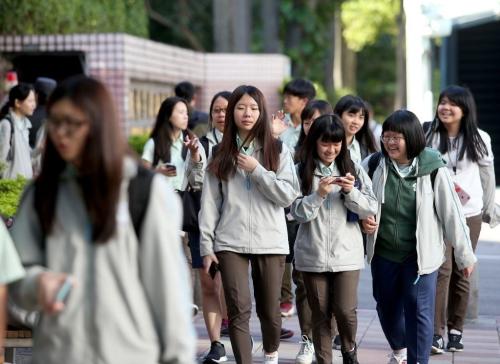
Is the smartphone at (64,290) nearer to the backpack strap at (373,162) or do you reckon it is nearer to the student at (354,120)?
the backpack strap at (373,162)

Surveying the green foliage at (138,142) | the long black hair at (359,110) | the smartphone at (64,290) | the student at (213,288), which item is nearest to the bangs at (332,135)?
the student at (213,288)

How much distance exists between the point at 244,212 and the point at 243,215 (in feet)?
0.06

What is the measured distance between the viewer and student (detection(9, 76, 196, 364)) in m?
3.77

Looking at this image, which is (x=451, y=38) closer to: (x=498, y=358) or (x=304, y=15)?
(x=304, y=15)

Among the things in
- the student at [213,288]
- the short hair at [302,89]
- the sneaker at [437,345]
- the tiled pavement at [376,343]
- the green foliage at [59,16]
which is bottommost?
the tiled pavement at [376,343]

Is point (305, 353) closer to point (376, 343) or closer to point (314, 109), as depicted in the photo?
point (376, 343)

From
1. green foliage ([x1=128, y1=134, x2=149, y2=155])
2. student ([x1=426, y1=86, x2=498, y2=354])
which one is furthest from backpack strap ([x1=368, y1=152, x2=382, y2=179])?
green foliage ([x1=128, y1=134, x2=149, y2=155])

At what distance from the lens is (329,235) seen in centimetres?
761

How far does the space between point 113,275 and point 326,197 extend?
154 inches

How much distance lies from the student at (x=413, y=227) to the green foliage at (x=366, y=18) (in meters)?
38.7

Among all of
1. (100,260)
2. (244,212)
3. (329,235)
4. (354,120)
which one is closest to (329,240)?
(329,235)

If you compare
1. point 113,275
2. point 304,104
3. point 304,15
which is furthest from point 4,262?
point 304,15

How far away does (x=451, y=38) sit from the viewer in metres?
24.9

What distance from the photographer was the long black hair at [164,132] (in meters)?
9.22
